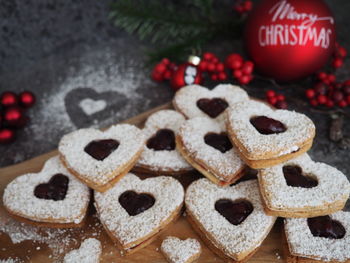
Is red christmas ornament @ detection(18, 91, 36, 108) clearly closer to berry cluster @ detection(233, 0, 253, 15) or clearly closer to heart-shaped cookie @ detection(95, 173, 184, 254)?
heart-shaped cookie @ detection(95, 173, 184, 254)

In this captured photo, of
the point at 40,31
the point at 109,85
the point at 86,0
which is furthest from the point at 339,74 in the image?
the point at 40,31

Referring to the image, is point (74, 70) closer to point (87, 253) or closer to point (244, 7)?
point (244, 7)

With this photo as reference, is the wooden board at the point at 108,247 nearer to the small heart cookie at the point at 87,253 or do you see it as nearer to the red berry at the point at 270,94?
the small heart cookie at the point at 87,253

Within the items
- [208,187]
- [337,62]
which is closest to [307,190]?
[208,187]

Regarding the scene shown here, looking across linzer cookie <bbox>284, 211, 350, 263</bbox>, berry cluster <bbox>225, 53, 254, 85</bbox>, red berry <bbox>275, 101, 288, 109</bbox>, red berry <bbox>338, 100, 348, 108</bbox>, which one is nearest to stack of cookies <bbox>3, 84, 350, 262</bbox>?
linzer cookie <bbox>284, 211, 350, 263</bbox>

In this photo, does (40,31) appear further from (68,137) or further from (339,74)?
(339,74)

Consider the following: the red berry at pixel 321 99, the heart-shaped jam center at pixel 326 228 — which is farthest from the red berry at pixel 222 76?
the heart-shaped jam center at pixel 326 228
